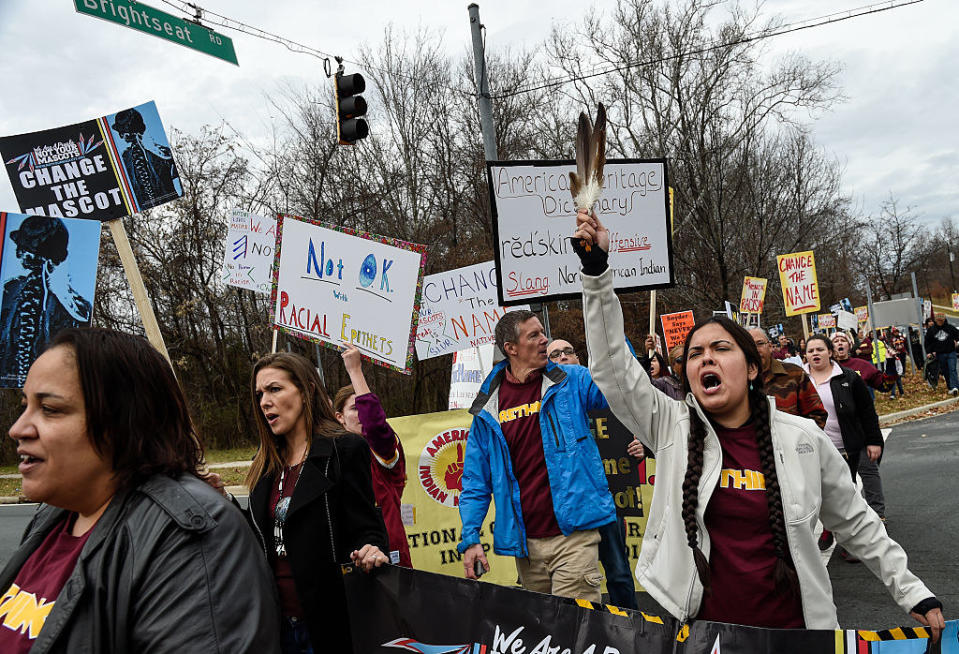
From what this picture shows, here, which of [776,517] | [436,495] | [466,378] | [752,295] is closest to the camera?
[776,517]

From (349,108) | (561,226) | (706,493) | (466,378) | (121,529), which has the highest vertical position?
(349,108)

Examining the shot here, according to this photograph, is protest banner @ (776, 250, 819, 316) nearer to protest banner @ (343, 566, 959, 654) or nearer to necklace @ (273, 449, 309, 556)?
protest banner @ (343, 566, 959, 654)

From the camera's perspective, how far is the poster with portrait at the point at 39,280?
4.95 meters

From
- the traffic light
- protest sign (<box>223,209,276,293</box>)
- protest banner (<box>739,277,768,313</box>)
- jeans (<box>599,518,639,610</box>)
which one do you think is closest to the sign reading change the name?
jeans (<box>599,518,639,610</box>)

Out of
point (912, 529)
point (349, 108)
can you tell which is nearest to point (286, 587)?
point (912, 529)

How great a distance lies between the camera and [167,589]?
150 cm

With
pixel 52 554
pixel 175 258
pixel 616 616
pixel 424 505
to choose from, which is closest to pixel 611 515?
pixel 616 616

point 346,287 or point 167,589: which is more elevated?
point 346,287

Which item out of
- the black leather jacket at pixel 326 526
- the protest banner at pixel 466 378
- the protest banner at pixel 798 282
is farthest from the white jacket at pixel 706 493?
the protest banner at pixel 798 282

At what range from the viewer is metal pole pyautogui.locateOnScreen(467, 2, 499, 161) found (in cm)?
1046

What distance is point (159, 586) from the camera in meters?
1.50

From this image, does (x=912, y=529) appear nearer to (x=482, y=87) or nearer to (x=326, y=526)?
(x=326, y=526)

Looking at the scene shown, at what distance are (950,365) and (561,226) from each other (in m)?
18.0

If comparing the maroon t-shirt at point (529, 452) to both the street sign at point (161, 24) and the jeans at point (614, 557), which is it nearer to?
the jeans at point (614, 557)
